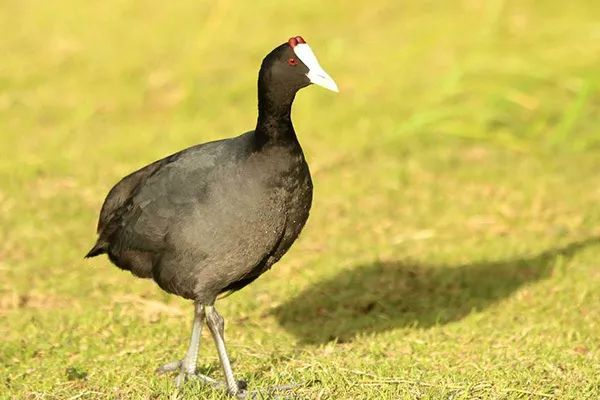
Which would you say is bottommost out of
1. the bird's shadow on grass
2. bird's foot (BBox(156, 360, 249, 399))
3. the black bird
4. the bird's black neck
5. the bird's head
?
the bird's shadow on grass

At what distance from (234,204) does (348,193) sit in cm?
361

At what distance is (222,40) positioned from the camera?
494 inches

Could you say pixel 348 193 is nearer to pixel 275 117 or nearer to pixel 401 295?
pixel 401 295

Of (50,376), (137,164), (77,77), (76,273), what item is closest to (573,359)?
(50,376)

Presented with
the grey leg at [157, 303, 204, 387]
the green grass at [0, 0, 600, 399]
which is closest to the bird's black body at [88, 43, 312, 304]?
the grey leg at [157, 303, 204, 387]

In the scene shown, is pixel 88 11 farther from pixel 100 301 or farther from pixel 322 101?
pixel 100 301

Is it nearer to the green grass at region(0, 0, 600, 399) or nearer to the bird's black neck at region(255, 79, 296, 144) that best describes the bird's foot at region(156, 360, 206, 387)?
the green grass at region(0, 0, 600, 399)

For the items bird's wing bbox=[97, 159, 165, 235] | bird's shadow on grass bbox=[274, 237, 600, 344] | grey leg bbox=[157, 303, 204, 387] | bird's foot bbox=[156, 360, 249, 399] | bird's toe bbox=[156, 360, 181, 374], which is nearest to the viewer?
bird's foot bbox=[156, 360, 249, 399]

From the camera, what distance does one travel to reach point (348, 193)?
27.7ft

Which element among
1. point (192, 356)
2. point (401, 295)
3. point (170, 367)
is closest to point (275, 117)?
point (192, 356)

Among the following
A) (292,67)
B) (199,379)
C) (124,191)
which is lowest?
(199,379)

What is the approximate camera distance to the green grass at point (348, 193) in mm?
5477

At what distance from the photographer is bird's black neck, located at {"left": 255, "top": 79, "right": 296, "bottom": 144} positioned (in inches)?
196

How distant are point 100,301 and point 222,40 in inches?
252
